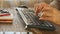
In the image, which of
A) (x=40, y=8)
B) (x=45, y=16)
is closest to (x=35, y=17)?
(x=40, y=8)

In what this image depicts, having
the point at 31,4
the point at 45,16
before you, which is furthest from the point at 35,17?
the point at 31,4

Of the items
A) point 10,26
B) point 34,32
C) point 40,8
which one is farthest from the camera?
A: point 40,8

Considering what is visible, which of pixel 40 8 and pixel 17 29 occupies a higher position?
pixel 40 8

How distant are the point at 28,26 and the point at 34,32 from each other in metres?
0.08

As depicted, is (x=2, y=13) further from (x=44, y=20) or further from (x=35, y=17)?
(x=44, y=20)

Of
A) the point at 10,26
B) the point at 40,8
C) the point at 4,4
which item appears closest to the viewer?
the point at 10,26

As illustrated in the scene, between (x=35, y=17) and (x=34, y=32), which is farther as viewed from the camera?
(x=35, y=17)

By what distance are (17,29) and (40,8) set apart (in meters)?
0.30

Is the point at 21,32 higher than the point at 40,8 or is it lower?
lower

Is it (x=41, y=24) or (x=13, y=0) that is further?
(x=13, y=0)

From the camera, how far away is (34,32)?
1026mm

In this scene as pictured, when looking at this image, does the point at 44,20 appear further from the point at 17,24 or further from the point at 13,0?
the point at 13,0

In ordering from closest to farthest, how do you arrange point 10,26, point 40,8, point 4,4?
point 10,26 → point 40,8 → point 4,4

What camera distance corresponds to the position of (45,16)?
44.1 inches
